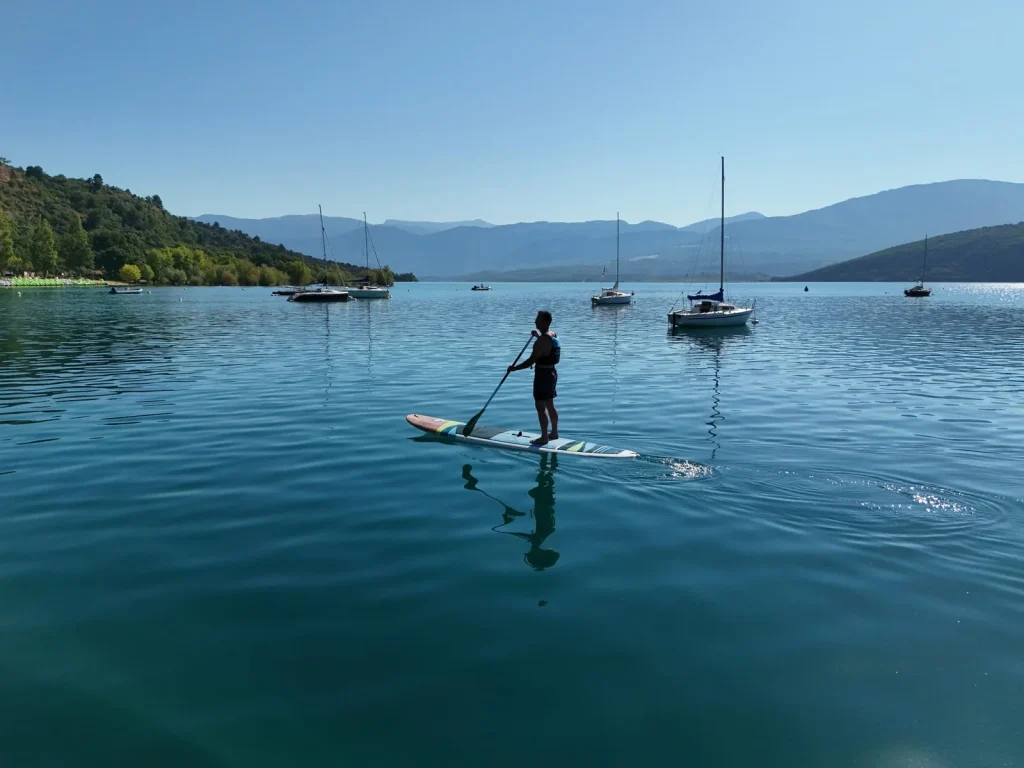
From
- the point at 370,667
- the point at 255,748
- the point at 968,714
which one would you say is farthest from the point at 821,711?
the point at 255,748

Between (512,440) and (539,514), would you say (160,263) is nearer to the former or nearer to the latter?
(512,440)

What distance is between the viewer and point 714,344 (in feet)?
129

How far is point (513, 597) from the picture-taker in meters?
7.71

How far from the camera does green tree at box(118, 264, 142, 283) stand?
166 m

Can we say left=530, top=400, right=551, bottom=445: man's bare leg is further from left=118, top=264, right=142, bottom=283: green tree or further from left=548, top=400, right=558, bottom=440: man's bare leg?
left=118, top=264, right=142, bottom=283: green tree

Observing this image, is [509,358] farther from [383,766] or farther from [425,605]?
[383,766]

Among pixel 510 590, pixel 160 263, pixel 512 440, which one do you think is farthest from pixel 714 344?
pixel 160 263

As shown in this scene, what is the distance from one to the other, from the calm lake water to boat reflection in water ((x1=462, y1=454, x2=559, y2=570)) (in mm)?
76

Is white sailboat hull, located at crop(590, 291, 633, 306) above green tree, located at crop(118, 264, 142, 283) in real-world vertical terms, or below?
below

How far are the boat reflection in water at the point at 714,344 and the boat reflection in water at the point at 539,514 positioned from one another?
3.40 m

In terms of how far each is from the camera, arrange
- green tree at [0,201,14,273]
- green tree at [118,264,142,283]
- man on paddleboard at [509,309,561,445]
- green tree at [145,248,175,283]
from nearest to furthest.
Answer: man on paddleboard at [509,309,561,445], green tree at [0,201,14,273], green tree at [118,264,142,283], green tree at [145,248,175,283]

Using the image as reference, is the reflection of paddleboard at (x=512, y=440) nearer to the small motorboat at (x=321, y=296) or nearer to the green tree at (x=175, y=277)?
the small motorboat at (x=321, y=296)

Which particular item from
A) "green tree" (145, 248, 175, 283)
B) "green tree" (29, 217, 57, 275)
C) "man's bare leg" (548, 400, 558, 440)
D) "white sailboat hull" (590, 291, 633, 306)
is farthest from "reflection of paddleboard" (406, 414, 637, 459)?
"green tree" (145, 248, 175, 283)

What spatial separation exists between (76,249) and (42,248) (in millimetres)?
16352
